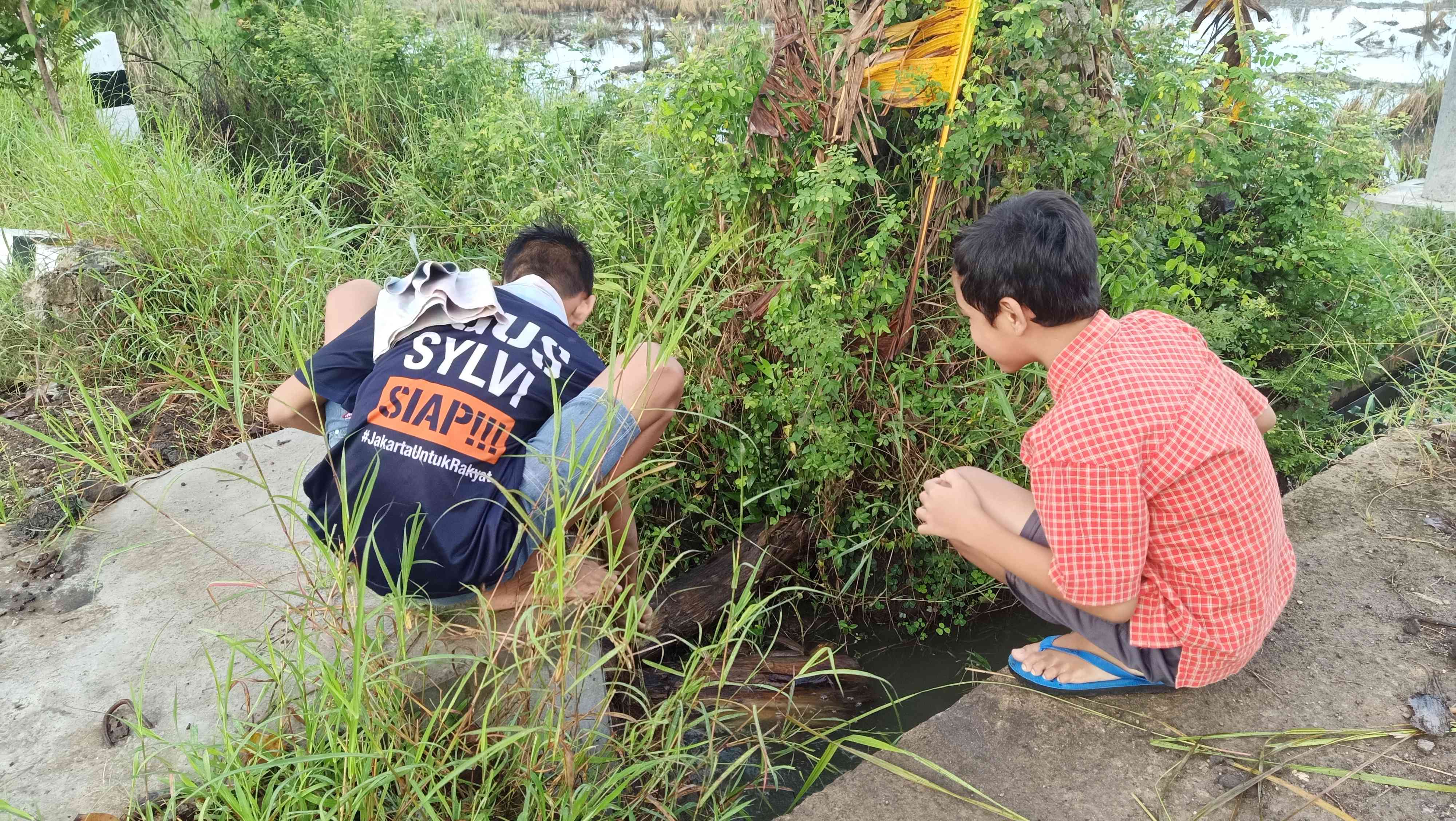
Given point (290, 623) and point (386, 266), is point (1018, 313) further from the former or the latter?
point (386, 266)

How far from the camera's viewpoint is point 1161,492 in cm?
176

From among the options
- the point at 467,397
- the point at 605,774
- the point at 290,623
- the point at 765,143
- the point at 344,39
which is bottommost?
the point at 605,774

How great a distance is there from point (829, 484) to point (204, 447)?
2.21 metres

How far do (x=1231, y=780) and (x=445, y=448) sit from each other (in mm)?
1714

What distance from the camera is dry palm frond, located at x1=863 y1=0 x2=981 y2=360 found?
2.47 meters

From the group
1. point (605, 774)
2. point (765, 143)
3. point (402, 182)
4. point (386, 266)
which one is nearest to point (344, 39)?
point (402, 182)

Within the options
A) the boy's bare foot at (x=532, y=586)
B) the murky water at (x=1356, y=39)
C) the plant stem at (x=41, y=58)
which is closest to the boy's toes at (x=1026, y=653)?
the boy's bare foot at (x=532, y=586)

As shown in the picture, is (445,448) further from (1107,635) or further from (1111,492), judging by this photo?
(1107,635)

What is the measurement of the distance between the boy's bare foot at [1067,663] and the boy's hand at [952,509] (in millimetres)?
308

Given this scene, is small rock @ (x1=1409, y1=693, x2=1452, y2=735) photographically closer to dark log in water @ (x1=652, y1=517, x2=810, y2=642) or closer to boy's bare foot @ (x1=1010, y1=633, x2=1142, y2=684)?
boy's bare foot @ (x1=1010, y1=633, x2=1142, y2=684)

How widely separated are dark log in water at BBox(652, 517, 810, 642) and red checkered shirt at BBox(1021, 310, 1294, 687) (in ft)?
3.58

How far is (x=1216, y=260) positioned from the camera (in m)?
3.56

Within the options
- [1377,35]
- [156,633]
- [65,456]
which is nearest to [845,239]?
[156,633]

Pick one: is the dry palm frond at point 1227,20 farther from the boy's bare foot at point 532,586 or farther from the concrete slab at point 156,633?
the concrete slab at point 156,633
